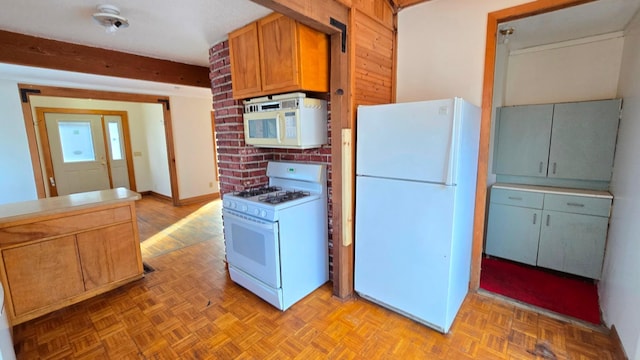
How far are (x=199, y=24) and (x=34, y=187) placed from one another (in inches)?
169

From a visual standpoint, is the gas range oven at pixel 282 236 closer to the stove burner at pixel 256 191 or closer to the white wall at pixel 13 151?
the stove burner at pixel 256 191

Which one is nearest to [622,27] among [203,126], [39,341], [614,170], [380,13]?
[614,170]

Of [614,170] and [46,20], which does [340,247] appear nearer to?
[614,170]

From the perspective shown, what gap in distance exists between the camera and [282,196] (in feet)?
7.82

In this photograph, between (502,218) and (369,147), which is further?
(502,218)

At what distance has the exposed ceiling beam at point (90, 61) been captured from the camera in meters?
2.41

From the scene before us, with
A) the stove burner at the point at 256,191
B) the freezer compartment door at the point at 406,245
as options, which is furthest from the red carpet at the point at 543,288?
the stove burner at the point at 256,191

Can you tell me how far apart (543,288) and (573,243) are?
1.75ft

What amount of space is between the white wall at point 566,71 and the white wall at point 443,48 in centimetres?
124

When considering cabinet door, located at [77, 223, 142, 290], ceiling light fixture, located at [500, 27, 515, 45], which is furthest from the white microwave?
ceiling light fixture, located at [500, 27, 515, 45]

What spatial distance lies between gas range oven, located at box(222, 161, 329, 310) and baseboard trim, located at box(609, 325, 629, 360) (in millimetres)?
2031

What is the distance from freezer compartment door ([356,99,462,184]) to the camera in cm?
173

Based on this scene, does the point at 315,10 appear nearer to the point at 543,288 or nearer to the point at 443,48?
the point at 443,48

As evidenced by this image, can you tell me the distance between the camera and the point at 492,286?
8.27 ft
